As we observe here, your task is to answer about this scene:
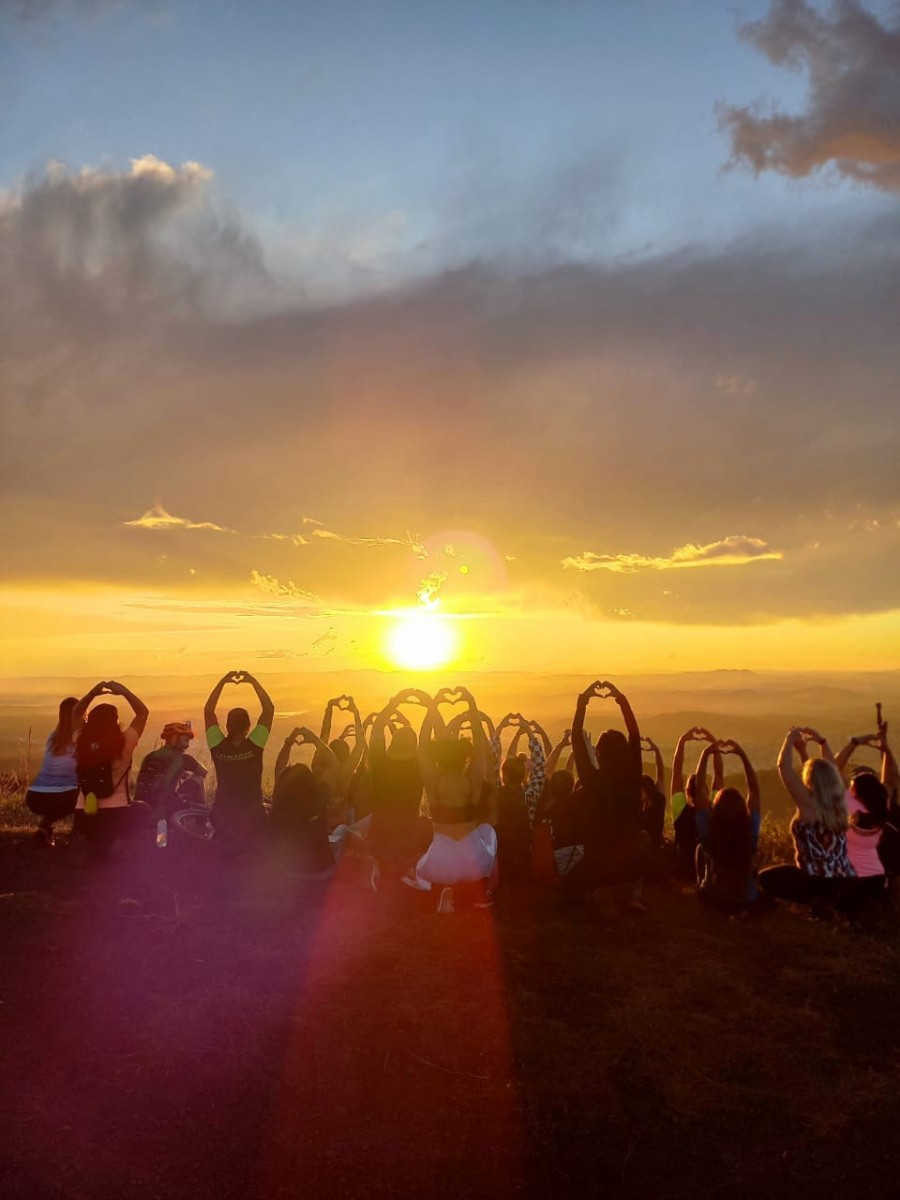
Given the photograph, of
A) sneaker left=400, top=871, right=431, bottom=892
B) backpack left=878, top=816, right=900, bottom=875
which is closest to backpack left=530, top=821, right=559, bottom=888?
sneaker left=400, top=871, right=431, bottom=892

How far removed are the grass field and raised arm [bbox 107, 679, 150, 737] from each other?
94.3 inches

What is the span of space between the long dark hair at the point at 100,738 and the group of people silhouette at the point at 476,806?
2 centimetres

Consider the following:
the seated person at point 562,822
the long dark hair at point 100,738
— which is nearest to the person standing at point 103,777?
the long dark hair at point 100,738

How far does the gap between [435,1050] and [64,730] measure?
7587mm

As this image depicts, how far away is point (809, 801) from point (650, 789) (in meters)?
2.25

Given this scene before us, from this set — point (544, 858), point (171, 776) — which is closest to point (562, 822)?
point (544, 858)

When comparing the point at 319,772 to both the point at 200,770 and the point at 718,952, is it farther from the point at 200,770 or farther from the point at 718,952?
the point at 718,952

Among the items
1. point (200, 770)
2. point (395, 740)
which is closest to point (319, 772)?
point (395, 740)

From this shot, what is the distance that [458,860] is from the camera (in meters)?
10.5

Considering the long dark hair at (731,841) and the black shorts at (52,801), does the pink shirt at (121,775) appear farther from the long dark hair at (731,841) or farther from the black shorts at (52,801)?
the long dark hair at (731,841)

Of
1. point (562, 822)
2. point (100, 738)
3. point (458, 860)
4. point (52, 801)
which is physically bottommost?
point (458, 860)

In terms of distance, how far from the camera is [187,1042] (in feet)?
→ 24.3

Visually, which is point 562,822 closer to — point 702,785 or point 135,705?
point 702,785

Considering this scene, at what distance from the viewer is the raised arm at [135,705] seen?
12.3 m
